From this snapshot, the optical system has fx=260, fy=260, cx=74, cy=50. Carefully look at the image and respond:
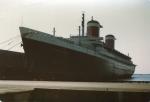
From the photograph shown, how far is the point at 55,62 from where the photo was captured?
21797 millimetres

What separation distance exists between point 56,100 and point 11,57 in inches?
819

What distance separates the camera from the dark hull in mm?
21562

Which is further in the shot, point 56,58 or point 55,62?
point 56,58

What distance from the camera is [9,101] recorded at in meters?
4.81

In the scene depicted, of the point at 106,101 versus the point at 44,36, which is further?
the point at 44,36

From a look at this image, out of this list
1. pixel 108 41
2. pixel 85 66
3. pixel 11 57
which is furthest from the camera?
pixel 108 41

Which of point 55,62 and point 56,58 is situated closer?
point 55,62

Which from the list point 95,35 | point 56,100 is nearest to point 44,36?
point 95,35

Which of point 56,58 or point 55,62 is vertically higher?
point 56,58

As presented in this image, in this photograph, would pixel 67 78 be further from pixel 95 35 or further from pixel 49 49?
pixel 95 35

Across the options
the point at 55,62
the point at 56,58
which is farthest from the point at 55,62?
the point at 56,58

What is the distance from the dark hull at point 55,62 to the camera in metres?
21.6

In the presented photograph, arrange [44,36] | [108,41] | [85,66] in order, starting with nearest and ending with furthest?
[44,36], [85,66], [108,41]

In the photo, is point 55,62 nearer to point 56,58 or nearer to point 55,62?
point 55,62
